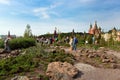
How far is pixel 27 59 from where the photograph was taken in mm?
15922

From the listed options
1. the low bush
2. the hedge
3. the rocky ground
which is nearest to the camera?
the rocky ground

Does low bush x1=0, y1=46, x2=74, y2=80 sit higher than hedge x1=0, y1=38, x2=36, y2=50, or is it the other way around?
hedge x1=0, y1=38, x2=36, y2=50

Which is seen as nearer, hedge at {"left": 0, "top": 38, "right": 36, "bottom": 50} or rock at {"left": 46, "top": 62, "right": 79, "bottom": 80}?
rock at {"left": 46, "top": 62, "right": 79, "bottom": 80}

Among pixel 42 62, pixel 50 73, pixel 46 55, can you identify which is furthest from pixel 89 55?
pixel 50 73

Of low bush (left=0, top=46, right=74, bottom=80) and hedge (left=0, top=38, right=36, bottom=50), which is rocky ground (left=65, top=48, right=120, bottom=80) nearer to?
low bush (left=0, top=46, right=74, bottom=80)

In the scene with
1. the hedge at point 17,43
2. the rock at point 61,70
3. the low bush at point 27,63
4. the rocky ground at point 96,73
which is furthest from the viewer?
the hedge at point 17,43

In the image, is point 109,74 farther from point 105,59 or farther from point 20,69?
point 20,69

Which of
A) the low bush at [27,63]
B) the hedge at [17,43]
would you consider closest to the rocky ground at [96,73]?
the low bush at [27,63]

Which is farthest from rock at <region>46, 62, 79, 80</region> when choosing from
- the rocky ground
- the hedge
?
the hedge

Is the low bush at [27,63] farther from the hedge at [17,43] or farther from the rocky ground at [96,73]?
the hedge at [17,43]

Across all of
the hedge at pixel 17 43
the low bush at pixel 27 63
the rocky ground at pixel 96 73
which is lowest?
the rocky ground at pixel 96 73

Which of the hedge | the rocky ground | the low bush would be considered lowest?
the rocky ground

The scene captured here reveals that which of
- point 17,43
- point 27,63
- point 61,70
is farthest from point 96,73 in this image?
point 17,43

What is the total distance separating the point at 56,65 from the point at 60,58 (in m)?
2.61
